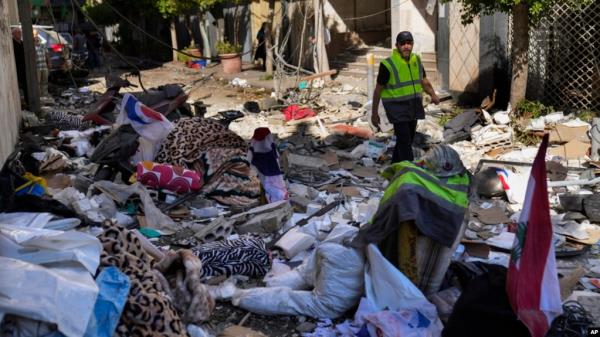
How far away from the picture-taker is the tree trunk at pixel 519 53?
28.9 feet

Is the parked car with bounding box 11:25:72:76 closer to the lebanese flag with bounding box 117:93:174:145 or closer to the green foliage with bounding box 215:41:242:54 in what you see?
the green foliage with bounding box 215:41:242:54

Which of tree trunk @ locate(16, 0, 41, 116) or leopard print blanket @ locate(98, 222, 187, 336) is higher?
tree trunk @ locate(16, 0, 41, 116)

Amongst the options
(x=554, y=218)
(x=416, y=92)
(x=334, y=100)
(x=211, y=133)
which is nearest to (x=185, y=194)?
(x=211, y=133)

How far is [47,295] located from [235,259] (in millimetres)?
1840

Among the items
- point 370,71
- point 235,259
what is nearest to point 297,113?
point 370,71

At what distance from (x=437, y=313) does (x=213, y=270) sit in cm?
171

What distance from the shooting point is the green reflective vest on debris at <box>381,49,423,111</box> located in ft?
22.2

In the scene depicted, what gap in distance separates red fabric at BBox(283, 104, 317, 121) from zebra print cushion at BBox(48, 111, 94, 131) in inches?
129

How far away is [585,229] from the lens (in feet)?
18.1

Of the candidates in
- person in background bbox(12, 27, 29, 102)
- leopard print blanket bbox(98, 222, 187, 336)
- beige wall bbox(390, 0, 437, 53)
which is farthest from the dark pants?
person in background bbox(12, 27, 29, 102)

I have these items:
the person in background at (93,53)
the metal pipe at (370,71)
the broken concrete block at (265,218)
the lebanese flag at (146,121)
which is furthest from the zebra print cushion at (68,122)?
the person in background at (93,53)

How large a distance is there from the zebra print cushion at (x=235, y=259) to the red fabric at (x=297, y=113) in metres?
6.40

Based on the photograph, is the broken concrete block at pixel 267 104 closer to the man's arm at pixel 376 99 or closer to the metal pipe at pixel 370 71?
the metal pipe at pixel 370 71

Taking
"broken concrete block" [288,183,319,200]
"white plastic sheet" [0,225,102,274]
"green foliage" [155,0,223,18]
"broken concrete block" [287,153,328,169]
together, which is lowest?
"broken concrete block" [288,183,319,200]
